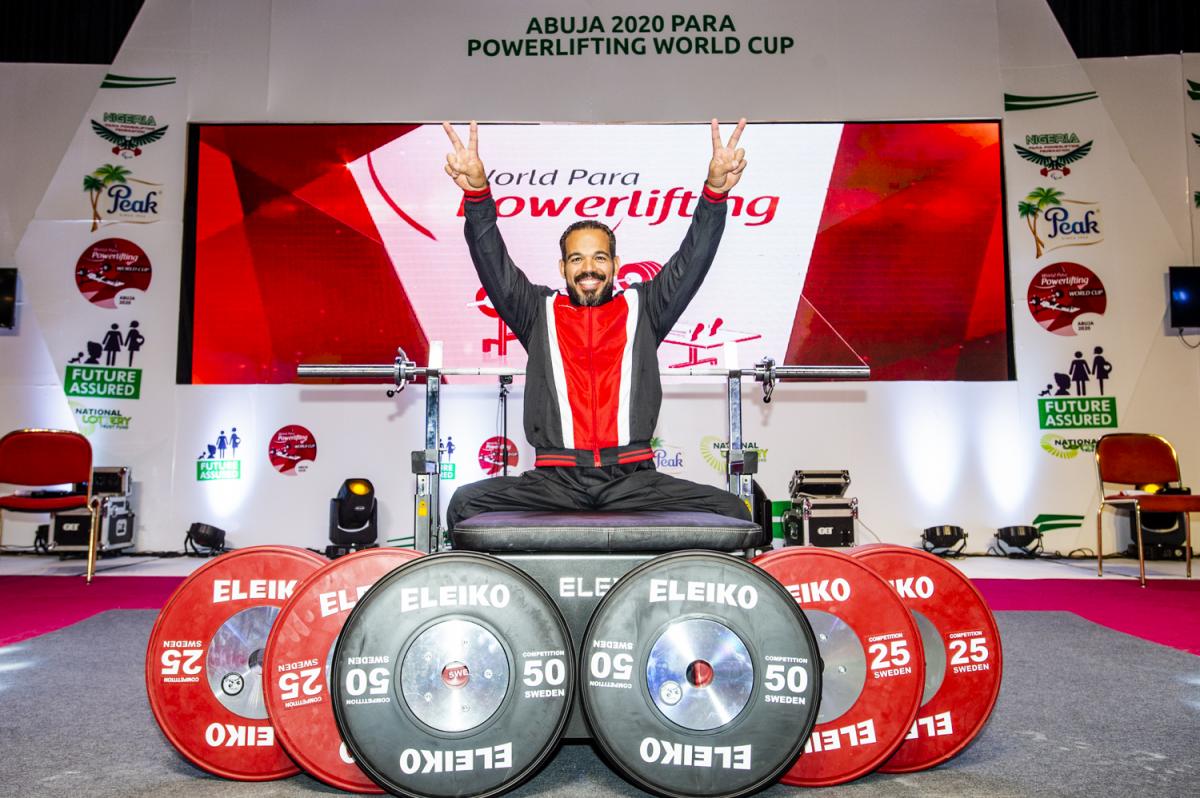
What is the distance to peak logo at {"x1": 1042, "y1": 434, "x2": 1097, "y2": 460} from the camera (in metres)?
6.35

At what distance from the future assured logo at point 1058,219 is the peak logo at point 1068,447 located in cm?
153

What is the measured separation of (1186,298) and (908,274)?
7.24 ft

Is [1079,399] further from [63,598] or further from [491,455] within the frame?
[63,598]

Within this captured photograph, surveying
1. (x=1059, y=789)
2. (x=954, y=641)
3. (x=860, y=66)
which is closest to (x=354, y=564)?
(x=954, y=641)

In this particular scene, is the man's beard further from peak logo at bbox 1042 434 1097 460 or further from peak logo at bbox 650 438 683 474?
peak logo at bbox 1042 434 1097 460

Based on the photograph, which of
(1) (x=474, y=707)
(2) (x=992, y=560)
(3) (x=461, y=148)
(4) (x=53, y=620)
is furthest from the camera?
(2) (x=992, y=560)

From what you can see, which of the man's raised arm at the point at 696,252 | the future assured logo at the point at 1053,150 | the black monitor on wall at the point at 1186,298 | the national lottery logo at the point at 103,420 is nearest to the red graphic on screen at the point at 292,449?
the national lottery logo at the point at 103,420

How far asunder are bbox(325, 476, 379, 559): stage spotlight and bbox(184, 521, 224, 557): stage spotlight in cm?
94

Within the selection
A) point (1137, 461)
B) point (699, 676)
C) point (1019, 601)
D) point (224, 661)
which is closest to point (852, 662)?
point (699, 676)

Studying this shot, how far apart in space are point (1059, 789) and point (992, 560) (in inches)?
185

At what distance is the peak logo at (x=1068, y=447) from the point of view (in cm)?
635

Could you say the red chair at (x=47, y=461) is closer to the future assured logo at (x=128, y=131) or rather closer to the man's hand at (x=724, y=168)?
the future assured logo at (x=128, y=131)

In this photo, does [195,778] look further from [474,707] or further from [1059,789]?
[1059,789]

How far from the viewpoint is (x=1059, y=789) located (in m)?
1.84
